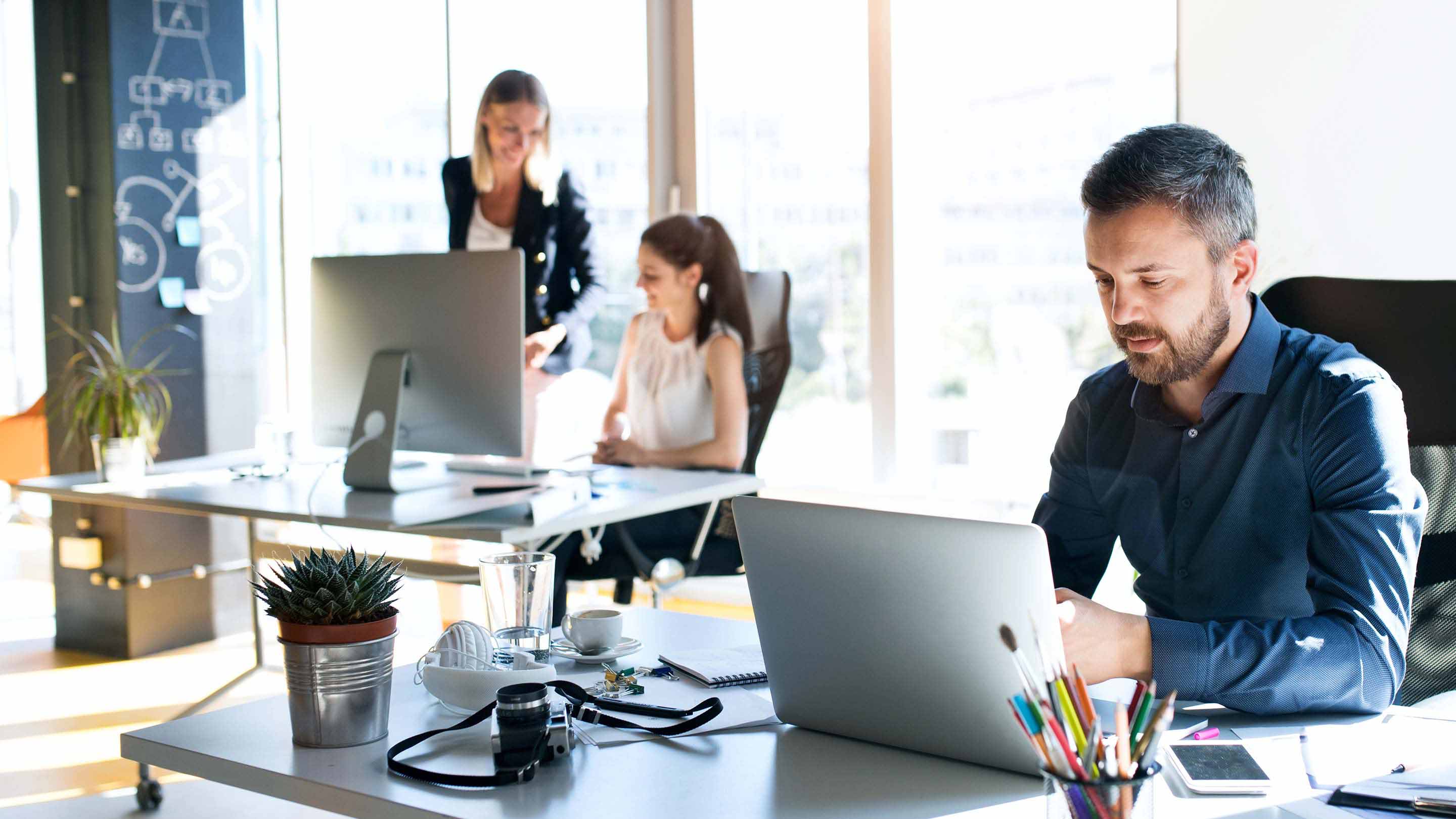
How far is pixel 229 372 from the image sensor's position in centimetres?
444

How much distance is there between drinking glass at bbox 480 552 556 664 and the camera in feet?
4.77

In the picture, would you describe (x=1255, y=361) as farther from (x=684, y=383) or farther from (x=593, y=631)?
(x=684, y=383)

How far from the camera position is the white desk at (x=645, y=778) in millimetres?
1070

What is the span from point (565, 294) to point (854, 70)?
1290 mm

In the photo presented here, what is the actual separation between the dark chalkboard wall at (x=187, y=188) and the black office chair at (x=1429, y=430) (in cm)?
372

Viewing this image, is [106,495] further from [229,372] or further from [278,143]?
[278,143]

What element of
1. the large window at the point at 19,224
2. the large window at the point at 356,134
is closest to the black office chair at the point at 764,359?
the large window at the point at 356,134

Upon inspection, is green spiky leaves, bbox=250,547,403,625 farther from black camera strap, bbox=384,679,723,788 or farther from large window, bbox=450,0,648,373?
large window, bbox=450,0,648,373

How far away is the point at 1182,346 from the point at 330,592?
102 cm

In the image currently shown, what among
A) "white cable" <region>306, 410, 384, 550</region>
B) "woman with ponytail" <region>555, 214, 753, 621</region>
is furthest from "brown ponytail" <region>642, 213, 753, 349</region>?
"white cable" <region>306, 410, 384, 550</region>

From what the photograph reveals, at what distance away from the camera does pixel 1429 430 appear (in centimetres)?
163

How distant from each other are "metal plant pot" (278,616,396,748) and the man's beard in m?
0.95

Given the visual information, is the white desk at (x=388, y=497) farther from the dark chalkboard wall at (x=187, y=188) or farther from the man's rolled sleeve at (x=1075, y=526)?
the man's rolled sleeve at (x=1075, y=526)

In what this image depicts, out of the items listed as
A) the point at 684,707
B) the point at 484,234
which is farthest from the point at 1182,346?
the point at 484,234
